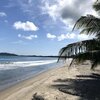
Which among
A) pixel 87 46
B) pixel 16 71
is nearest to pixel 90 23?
pixel 87 46

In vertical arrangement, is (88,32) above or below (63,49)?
above

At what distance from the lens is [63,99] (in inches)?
396

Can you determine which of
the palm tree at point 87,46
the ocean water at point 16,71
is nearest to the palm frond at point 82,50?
the palm tree at point 87,46

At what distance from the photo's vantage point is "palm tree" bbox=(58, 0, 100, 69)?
11867mm

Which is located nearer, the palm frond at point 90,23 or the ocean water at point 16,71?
the palm frond at point 90,23

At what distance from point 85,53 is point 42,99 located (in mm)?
3160

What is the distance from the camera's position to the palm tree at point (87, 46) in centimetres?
1187

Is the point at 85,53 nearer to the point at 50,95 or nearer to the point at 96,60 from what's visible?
the point at 96,60

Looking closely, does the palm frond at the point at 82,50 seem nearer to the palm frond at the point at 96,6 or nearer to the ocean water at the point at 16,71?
the palm frond at the point at 96,6

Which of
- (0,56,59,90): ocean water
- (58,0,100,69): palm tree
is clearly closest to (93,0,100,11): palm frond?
(58,0,100,69): palm tree

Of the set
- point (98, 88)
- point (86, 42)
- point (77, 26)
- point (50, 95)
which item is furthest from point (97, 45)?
point (50, 95)

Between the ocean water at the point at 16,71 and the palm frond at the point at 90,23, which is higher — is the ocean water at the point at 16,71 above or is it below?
below

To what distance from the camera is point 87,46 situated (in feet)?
39.7

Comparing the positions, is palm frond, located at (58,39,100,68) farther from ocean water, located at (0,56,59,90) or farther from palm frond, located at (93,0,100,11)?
ocean water, located at (0,56,59,90)
